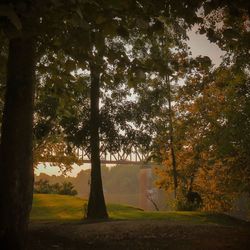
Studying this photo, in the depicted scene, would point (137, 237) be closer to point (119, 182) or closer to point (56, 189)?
point (56, 189)

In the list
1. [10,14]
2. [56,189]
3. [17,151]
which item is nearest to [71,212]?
[56,189]

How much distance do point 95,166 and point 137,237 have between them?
8.69 metres

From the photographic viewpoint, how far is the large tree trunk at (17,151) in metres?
7.99

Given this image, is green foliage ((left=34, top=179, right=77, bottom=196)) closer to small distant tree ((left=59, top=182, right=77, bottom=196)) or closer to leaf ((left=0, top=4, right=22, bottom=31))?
small distant tree ((left=59, top=182, right=77, bottom=196))

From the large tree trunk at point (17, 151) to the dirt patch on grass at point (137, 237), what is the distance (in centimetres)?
218

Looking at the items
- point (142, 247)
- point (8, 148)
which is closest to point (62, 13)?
point (8, 148)

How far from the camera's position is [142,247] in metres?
10.5

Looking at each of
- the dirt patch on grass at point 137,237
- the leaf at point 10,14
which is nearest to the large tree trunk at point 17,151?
the dirt patch on grass at point 137,237

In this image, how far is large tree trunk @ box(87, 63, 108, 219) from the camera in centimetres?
1983

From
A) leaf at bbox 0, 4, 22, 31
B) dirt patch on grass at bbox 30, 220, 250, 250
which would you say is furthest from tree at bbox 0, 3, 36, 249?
leaf at bbox 0, 4, 22, 31

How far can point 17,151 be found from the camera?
8.03 m

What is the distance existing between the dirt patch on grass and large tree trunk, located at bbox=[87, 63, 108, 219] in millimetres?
5364

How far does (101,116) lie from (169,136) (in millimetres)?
15633

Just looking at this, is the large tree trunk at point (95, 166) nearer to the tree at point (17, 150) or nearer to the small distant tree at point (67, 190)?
the tree at point (17, 150)
